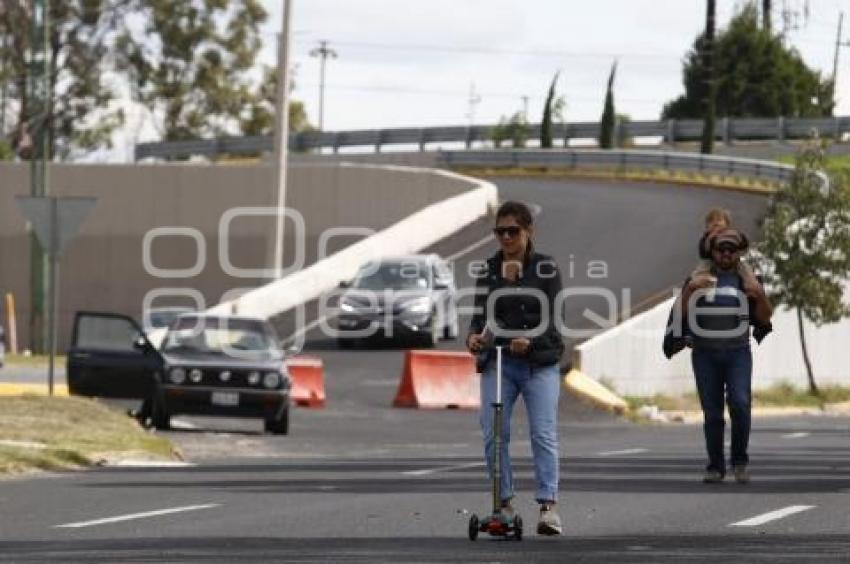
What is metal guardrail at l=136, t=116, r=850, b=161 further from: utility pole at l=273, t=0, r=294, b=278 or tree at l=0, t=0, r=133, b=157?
utility pole at l=273, t=0, r=294, b=278

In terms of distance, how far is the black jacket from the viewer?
14.0 meters

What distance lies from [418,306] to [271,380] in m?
17.8

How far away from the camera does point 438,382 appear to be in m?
39.8

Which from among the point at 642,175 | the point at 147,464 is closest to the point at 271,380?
the point at 147,464

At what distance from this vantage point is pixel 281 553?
1305cm

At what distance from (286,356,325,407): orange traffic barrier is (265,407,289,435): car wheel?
25.0ft

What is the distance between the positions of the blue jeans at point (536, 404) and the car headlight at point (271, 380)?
15.4 meters

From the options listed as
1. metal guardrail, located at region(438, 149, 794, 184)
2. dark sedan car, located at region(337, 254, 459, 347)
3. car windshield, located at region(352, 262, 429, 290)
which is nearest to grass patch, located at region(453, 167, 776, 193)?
metal guardrail, located at region(438, 149, 794, 184)

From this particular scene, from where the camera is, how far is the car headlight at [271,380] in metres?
29.7

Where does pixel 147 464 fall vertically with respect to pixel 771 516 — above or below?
below

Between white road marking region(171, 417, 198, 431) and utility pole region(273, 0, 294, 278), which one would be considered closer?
white road marking region(171, 417, 198, 431)

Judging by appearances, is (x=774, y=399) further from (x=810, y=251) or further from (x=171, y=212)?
(x=171, y=212)

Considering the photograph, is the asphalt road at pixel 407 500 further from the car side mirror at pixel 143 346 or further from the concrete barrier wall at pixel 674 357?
the concrete barrier wall at pixel 674 357

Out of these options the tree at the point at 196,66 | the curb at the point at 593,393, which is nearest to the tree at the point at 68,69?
the tree at the point at 196,66
